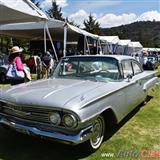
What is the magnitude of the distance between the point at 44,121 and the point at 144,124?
267cm

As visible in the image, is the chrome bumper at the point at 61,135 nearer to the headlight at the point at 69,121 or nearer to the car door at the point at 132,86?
the headlight at the point at 69,121

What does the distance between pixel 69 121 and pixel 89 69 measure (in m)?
1.96

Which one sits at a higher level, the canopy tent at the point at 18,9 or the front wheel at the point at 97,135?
the canopy tent at the point at 18,9

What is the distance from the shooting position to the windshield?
5.37m

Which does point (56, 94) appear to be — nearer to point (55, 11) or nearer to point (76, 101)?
point (76, 101)

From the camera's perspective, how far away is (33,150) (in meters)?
4.39

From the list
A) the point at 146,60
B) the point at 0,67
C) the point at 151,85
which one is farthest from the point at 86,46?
the point at 151,85

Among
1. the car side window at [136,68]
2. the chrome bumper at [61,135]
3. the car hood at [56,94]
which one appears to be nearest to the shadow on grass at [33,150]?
the chrome bumper at [61,135]

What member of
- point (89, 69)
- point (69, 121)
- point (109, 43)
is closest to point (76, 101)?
point (69, 121)

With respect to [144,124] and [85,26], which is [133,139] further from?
[85,26]

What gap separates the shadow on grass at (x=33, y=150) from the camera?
416 centimetres

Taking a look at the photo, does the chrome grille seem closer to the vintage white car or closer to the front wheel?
the vintage white car

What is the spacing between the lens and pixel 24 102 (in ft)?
13.4

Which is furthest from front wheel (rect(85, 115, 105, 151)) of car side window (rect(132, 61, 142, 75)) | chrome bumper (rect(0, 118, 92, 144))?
car side window (rect(132, 61, 142, 75))
